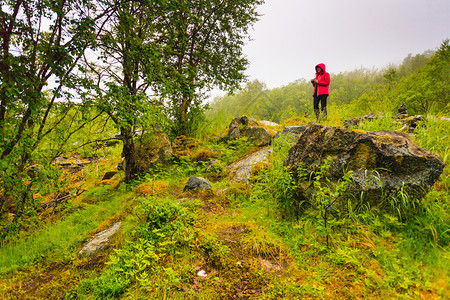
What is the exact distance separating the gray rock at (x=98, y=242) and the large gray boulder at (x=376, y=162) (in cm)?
332

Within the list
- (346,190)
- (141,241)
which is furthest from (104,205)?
(346,190)

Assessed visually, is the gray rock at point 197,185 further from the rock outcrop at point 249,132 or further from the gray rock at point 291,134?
the rock outcrop at point 249,132

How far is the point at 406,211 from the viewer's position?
232 centimetres

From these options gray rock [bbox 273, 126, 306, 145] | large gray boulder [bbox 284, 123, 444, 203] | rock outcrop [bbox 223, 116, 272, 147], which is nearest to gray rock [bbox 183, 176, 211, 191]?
large gray boulder [bbox 284, 123, 444, 203]

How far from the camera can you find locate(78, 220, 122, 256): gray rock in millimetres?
2719

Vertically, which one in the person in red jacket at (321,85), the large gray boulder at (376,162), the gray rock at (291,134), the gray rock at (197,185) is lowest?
the gray rock at (197,185)

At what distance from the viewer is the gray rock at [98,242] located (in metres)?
2.72

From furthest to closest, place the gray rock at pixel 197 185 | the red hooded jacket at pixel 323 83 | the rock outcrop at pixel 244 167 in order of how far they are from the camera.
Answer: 1. the red hooded jacket at pixel 323 83
2. the rock outcrop at pixel 244 167
3. the gray rock at pixel 197 185

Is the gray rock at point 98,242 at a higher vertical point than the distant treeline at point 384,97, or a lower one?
lower

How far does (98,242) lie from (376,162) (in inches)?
171

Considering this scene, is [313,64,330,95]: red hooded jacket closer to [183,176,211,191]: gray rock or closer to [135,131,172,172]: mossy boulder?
[183,176,211,191]: gray rock

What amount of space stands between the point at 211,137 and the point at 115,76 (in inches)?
167

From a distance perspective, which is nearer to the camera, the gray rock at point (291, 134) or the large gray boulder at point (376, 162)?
the large gray boulder at point (376, 162)

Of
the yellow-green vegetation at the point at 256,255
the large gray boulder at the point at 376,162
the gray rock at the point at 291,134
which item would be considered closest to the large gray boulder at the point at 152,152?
the yellow-green vegetation at the point at 256,255
